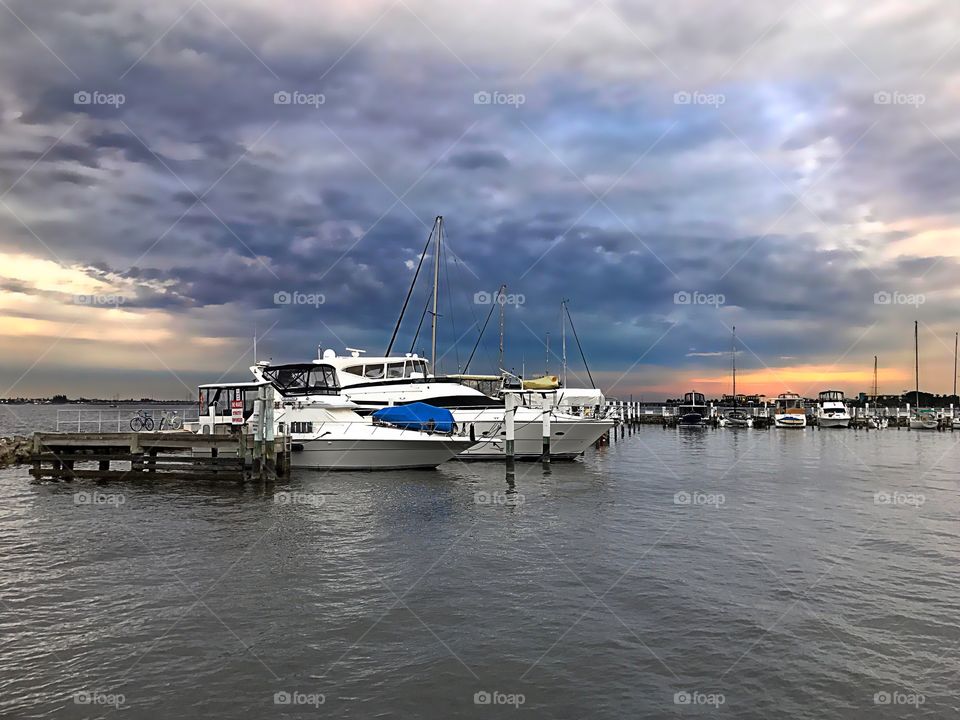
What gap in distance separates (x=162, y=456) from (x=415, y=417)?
11.3m

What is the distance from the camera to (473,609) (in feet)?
36.9

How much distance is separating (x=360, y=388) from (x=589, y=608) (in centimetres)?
2823

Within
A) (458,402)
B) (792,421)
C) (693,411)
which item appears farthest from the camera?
(693,411)

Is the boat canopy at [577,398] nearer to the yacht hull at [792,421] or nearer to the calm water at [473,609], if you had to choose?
the calm water at [473,609]

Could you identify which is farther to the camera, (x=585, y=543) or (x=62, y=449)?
(x=62, y=449)

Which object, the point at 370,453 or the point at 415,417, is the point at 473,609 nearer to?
the point at 370,453

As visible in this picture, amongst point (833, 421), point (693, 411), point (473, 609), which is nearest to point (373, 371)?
point (473, 609)

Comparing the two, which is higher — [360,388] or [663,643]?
[360,388]

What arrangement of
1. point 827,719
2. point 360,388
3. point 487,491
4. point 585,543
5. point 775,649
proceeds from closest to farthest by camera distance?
point 827,719
point 775,649
point 585,543
point 487,491
point 360,388

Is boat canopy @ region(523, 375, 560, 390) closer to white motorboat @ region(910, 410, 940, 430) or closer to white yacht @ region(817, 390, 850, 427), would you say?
white yacht @ region(817, 390, 850, 427)

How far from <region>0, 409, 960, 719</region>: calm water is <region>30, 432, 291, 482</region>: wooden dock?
473 centimetres

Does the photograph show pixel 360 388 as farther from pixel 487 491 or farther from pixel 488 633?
pixel 488 633

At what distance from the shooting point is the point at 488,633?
1012 centimetres

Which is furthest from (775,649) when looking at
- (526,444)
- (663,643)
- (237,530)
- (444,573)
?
(526,444)
